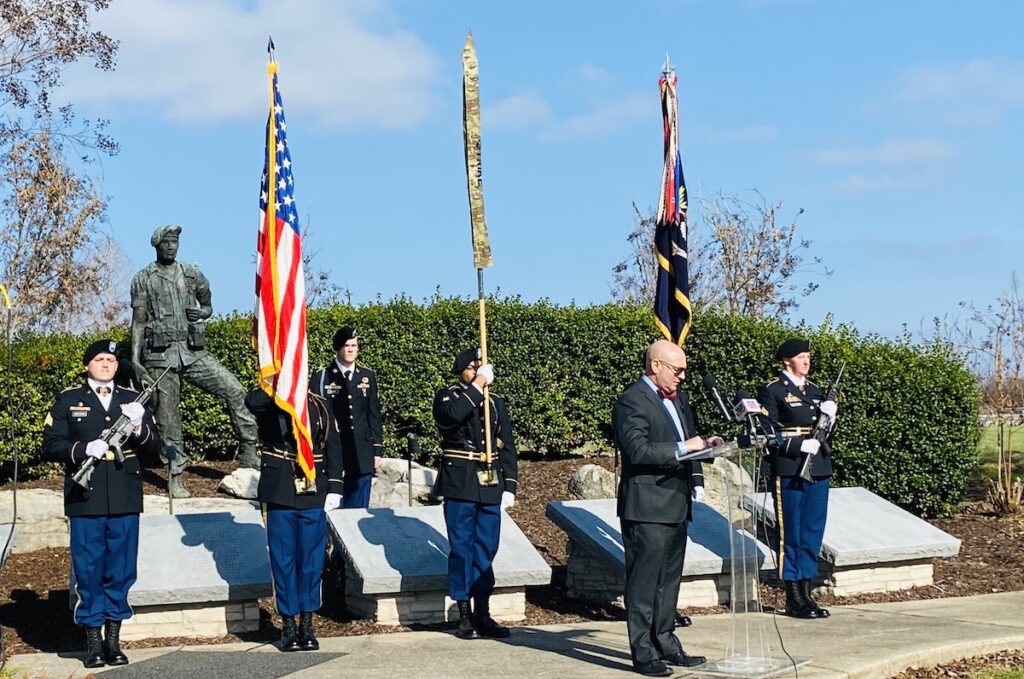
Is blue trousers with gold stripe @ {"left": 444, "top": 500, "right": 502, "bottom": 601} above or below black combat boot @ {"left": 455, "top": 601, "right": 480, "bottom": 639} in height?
above

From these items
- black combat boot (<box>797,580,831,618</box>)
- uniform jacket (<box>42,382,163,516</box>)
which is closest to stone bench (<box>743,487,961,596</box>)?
black combat boot (<box>797,580,831,618</box>)

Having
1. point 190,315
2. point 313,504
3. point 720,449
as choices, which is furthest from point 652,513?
point 190,315

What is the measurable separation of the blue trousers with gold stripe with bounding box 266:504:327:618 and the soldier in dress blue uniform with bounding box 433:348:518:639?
93cm

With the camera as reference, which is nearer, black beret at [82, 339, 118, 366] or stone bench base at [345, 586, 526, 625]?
black beret at [82, 339, 118, 366]

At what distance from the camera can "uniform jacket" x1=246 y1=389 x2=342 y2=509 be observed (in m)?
7.94

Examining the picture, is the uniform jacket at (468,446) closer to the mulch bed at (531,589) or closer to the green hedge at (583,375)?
the mulch bed at (531,589)

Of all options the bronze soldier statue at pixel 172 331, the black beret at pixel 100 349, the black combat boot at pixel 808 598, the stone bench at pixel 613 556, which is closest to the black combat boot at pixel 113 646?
the black beret at pixel 100 349

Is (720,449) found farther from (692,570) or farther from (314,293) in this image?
(314,293)

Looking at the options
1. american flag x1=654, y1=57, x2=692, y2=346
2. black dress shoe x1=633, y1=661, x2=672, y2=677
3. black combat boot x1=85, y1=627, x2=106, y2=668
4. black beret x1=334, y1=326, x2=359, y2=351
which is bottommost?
black dress shoe x1=633, y1=661, x2=672, y2=677

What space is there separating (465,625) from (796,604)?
8.32 ft

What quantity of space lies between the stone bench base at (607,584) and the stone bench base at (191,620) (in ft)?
8.77

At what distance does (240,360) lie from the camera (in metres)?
14.1

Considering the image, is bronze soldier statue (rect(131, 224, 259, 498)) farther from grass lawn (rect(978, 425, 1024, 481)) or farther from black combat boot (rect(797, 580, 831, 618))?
grass lawn (rect(978, 425, 1024, 481))

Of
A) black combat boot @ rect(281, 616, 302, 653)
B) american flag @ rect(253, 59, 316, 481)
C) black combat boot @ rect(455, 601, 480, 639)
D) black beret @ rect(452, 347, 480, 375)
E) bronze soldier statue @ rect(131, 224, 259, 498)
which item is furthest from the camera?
bronze soldier statue @ rect(131, 224, 259, 498)
